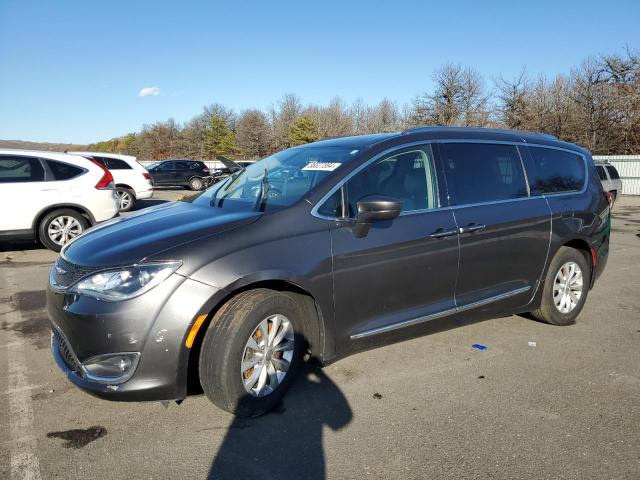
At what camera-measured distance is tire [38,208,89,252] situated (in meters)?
8.35

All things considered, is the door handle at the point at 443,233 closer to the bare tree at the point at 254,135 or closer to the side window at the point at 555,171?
the side window at the point at 555,171

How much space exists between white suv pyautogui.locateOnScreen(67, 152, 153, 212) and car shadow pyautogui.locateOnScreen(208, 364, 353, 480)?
43.6 feet

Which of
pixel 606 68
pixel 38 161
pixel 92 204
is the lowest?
pixel 92 204

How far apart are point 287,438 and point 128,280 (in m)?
1.29

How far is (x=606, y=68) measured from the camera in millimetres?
36438

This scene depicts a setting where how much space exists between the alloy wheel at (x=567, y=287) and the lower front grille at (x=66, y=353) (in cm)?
412

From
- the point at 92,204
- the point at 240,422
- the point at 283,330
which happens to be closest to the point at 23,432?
the point at 240,422

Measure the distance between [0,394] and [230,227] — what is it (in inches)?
Answer: 80.1

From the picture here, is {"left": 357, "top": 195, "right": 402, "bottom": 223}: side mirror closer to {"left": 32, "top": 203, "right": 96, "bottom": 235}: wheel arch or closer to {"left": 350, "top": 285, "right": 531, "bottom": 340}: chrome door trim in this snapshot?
{"left": 350, "top": 285, "right": 531, "bottom": 340}: chrome door trim

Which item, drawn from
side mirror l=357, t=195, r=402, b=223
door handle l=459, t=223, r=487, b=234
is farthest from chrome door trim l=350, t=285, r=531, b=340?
side mirror l=357, t=195, r=402, b=223

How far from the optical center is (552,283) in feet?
15.4

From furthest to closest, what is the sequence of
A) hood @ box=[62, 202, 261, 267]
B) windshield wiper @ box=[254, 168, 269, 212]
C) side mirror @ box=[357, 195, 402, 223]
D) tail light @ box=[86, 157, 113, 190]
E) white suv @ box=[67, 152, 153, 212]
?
1. white suv @ box=[67, 152, 153, 212]
2. tail light @ box=[86, 157, 113, 190]
3. windshield wiper @ box=[254, 168, 269, 212]
4. side mirror @ box=[357, 195, 402, 223]
5. hood @ box=[62, 202, 261, 267]

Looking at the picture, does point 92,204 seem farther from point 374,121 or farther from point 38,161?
point 374,121

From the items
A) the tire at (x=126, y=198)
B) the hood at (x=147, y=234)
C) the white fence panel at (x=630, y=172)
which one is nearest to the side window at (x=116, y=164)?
the tire at (x=126, y=198)
